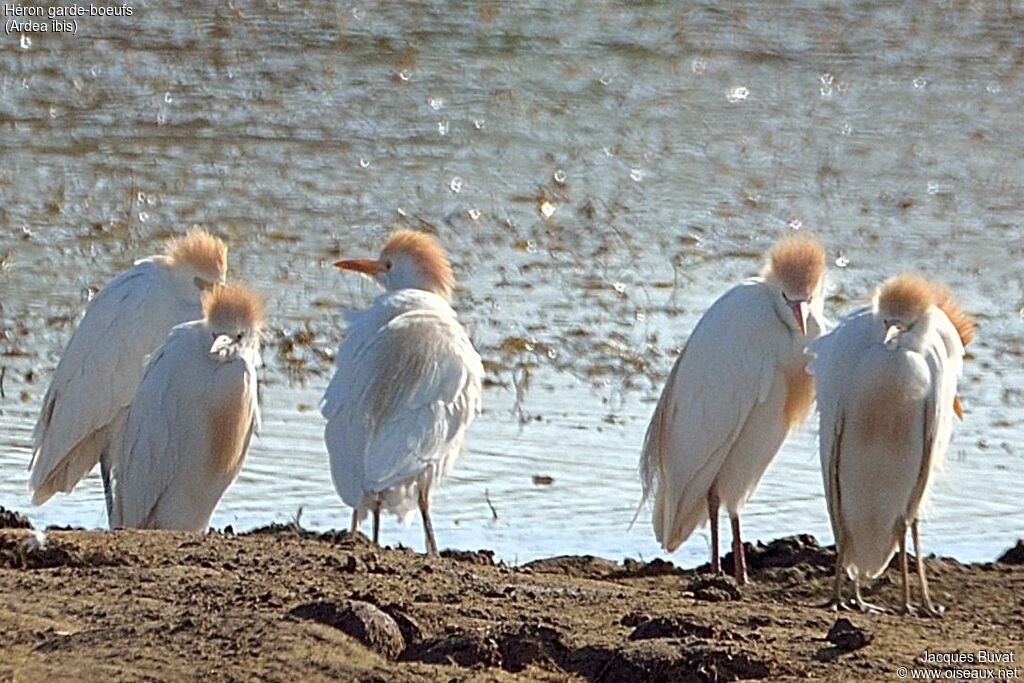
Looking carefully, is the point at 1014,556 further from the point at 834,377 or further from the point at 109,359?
the point at 109,359

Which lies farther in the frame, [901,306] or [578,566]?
[578,566]

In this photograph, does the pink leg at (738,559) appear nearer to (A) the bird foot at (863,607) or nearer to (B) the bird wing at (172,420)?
(A) the bird foot at (863,607)

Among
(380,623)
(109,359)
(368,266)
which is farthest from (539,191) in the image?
(380,623)

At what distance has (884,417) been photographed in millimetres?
6922

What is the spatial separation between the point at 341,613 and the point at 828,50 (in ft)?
43.7

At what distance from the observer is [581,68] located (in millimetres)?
16875

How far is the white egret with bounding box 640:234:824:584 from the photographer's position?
7824 mm

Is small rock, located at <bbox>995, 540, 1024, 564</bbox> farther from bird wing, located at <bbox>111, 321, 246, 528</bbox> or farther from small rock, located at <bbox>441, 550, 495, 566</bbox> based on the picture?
bird wing, located at <bbox>111, 321, 246, 528</bbox>

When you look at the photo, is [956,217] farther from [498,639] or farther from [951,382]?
[498,639]

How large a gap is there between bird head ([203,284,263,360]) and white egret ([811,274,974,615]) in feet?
6.50

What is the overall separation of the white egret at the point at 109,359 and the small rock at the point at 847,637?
3469 millimetres

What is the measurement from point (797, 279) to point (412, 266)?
66.0 inches

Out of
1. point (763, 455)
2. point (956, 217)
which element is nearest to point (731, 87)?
point (956, 217)

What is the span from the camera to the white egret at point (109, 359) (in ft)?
27.5
